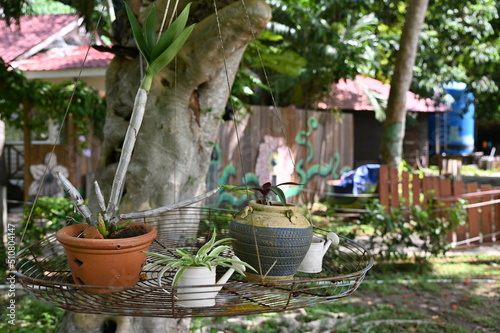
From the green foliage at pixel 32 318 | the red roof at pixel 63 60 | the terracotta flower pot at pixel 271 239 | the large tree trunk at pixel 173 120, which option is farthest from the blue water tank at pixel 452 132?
the terracotta flower pot at pixel 271 239

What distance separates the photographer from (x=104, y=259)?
156 centimetres

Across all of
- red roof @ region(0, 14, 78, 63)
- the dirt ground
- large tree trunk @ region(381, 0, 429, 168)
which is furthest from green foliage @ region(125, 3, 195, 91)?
red roof @ region(0, 14, 78, 63)

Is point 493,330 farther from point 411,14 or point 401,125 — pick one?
point 411,14

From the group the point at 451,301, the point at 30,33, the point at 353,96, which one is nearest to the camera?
the point at 451,301

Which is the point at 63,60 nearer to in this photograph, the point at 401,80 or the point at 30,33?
the point at 30,33

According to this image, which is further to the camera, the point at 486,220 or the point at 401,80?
the point at 401,80

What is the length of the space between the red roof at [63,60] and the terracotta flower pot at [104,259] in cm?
924

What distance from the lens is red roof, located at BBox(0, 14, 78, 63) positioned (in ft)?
40.5

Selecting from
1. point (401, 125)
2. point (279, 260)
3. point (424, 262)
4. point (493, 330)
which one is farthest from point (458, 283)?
point (279, 260)

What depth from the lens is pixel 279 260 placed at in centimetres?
170

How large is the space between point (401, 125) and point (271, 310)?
792 cm

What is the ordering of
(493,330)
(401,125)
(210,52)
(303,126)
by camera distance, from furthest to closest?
(303,126), (401,125), (493,330), (210,52)

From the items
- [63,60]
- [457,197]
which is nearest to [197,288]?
[457,197]

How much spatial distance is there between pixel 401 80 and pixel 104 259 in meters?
7.89
